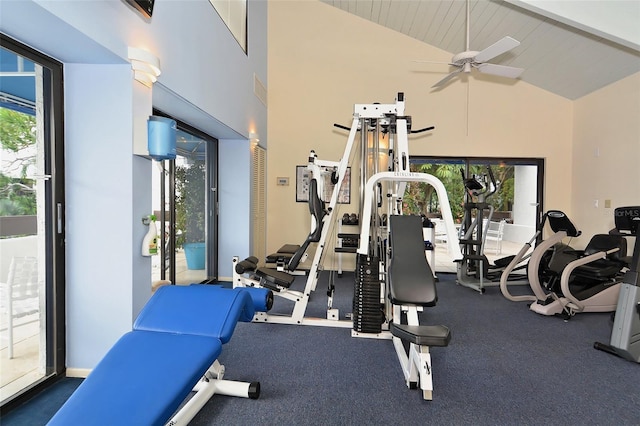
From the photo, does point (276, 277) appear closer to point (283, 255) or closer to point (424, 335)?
point (283, 255)

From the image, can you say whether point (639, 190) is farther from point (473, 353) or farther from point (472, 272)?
point (473, 353)

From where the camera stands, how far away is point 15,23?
1.71 meters

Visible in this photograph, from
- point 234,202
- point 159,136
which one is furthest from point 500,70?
point 159,136

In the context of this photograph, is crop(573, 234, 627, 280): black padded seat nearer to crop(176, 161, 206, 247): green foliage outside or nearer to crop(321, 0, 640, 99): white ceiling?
crop(321, 0, 640, 99): white ceiling

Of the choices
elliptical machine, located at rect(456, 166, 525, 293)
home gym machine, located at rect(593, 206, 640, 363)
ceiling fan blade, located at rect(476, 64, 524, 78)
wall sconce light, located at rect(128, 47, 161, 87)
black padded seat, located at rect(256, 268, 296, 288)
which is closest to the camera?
wall sconce light, located at rect(128, 47, 161, 87)

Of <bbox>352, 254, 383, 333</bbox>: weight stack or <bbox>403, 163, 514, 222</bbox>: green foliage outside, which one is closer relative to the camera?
<bbox>352, 254, 383, 333</bbox>: weight stack

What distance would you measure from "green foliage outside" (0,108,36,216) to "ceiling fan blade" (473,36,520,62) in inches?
159

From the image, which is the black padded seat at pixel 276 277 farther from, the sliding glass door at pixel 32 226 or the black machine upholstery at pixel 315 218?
the sliding glass door at pixel 32 226

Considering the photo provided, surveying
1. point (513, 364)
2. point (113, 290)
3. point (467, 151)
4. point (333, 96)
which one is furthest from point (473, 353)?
point (333, 96)

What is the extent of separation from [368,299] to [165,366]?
1.94m

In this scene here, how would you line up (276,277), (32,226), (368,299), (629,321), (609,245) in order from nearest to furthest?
(32,226) → (629,321) → (368,299) → (276,277) → (609,245)

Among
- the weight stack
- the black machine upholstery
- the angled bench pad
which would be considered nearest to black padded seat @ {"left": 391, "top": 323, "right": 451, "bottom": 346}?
the weight stack

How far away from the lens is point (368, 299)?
307 cm

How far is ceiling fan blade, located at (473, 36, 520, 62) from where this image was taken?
3.38 meters
